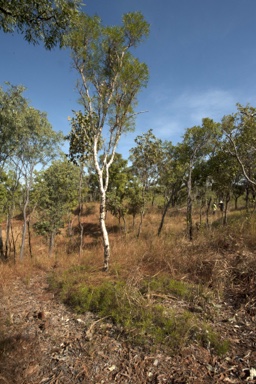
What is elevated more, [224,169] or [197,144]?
[197,144]

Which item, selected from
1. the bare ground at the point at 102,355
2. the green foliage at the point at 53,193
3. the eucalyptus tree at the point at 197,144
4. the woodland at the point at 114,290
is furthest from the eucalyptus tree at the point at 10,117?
the eucalyptus tree at the point at 197,144

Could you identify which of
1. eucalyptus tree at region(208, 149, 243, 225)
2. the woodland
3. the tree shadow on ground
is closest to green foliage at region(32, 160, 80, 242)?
the woodland

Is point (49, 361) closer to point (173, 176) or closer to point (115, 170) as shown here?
point (173, 176)

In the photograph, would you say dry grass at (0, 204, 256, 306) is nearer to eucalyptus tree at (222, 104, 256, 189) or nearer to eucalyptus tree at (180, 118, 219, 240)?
eucalyptus tree at (222, 104, 256, 189)

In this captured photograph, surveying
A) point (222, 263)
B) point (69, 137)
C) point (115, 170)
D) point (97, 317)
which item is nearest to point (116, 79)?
point (69, 137)

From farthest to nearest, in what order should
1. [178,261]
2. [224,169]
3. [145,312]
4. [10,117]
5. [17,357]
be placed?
[224,169] → [10,117] → [178,261] → [145,312] → [17,357]

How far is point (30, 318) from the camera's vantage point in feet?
15.5

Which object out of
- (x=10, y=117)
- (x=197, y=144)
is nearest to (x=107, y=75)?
(x=10, y=117)

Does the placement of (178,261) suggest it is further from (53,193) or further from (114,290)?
(53,193)

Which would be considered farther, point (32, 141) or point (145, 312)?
point (32, 141)

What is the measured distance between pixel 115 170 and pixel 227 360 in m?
24.7

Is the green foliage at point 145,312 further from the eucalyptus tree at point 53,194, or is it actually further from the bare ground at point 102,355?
the eucalyptus tree at point 53,194

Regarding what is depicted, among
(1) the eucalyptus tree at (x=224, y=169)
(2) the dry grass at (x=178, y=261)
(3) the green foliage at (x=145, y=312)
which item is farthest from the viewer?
(1) the eucalyptus tree at (x=224, y=169)

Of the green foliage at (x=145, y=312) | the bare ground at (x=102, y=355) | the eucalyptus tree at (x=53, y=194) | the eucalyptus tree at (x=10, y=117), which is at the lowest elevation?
the bare ground at (x=102, y=355)
